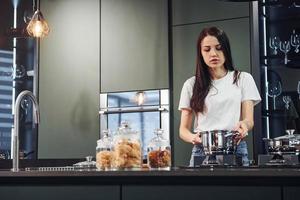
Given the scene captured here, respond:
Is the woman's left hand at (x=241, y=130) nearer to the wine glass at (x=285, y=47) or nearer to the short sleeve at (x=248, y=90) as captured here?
the short sleeve at (x=248, y=90)

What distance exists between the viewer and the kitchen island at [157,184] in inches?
63.2

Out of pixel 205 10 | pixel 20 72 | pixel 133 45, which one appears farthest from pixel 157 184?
pixel 20 72

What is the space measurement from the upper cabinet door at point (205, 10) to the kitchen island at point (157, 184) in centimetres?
230

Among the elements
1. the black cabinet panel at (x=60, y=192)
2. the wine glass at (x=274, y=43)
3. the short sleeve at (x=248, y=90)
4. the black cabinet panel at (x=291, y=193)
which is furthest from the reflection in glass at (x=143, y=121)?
the black cabinet panel at (x=291, y=193)

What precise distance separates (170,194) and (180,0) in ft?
8.55

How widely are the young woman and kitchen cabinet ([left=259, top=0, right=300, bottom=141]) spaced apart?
1.13 meters

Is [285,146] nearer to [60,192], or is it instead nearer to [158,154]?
[158,154]

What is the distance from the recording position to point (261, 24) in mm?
3848

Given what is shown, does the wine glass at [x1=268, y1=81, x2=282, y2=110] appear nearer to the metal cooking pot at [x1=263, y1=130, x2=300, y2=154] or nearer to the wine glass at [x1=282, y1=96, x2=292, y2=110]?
the wine glass at [x1=282, y1=96, x2=292, y2=110]

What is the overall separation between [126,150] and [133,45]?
228 cm

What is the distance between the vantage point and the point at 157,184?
1.76 metres

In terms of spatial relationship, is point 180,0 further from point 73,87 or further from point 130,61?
point 73,87

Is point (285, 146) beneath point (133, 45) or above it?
beneath

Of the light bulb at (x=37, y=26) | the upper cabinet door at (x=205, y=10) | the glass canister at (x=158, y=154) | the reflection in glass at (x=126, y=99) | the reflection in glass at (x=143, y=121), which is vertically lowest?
the glass canister at (x=158, y=154)
